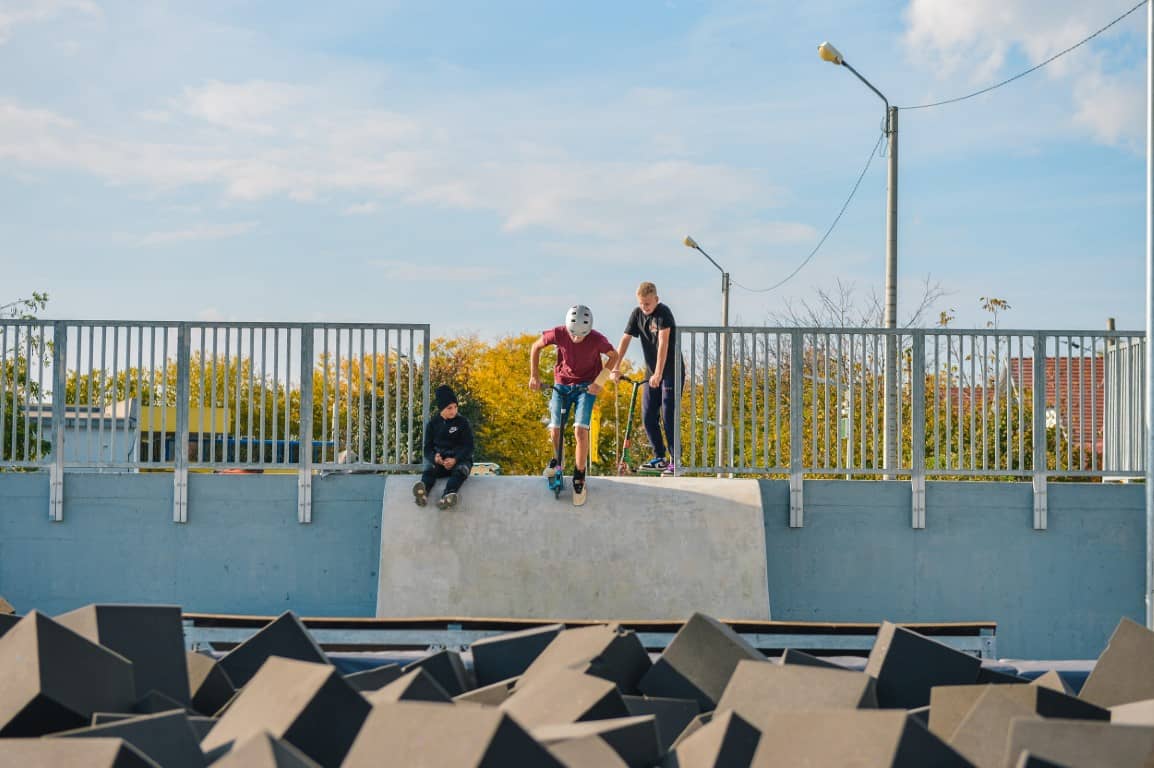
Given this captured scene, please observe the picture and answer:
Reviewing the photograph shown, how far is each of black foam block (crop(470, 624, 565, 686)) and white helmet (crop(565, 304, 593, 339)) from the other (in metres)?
6.40

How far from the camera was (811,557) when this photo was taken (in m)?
12.3

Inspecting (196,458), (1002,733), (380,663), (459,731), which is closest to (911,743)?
(1002,733)

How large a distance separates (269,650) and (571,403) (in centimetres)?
680

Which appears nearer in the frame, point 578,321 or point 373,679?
point 373,679

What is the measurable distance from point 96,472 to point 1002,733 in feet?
36.2

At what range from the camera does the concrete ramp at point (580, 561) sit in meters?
11.7

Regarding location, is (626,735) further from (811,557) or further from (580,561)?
(811,557)

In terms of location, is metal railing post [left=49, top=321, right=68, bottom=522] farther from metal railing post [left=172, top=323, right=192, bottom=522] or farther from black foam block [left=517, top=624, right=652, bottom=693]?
black foam block [left=517, top=624, right=652, bottom=693]

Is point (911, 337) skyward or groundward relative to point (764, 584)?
skyward

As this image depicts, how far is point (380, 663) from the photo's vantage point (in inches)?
259

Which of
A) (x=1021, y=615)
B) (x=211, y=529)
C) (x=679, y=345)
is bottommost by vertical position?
(x=1021, y=615)

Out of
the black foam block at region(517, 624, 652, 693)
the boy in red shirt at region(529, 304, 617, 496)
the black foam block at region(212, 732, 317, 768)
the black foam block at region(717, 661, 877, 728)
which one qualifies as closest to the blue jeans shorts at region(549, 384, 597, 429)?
the boy in red shirt at region(529, 304, 617, 496)

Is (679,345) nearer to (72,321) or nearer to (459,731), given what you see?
(72,321)

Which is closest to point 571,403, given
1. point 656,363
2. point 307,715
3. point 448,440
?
point 656,363
